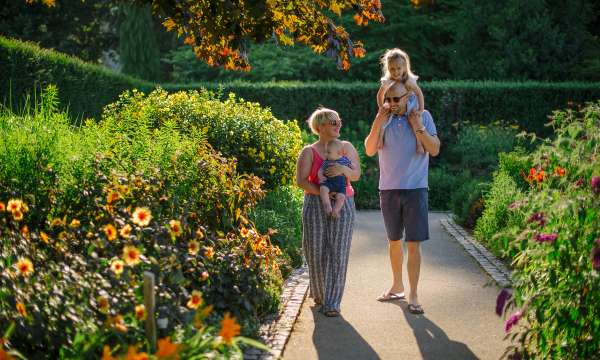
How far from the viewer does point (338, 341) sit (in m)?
5.11

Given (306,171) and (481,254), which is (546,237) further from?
(481,254)

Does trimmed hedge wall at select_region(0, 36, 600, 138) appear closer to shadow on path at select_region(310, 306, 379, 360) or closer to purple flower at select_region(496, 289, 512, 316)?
shadow on path at select_region(310, 306, 379, 360)

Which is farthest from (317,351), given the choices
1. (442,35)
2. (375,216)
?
(442,35)

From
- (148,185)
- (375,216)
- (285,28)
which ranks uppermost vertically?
(285,28)

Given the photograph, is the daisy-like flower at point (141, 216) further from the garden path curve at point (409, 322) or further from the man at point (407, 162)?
the man at point (407, 162)

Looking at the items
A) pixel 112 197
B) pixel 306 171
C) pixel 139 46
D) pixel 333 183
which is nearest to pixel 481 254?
pixel 333 183

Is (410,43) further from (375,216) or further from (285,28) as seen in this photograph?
(285,28)

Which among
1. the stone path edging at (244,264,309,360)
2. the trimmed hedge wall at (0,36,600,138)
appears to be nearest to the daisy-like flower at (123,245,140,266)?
the stone path edging at (244,264,309,360)

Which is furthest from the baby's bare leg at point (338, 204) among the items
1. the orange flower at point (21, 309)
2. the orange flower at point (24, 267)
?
the orange flower at point (21, 309)

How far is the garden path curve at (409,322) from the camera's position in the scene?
192 inches

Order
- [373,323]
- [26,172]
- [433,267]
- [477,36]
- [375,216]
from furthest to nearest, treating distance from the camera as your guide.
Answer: [477,36]
[375,216]
[433,267]
[373,323]
[26,172]

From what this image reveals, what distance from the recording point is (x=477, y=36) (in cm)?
2580

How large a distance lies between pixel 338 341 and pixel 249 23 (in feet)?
8.28

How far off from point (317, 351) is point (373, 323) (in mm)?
829
